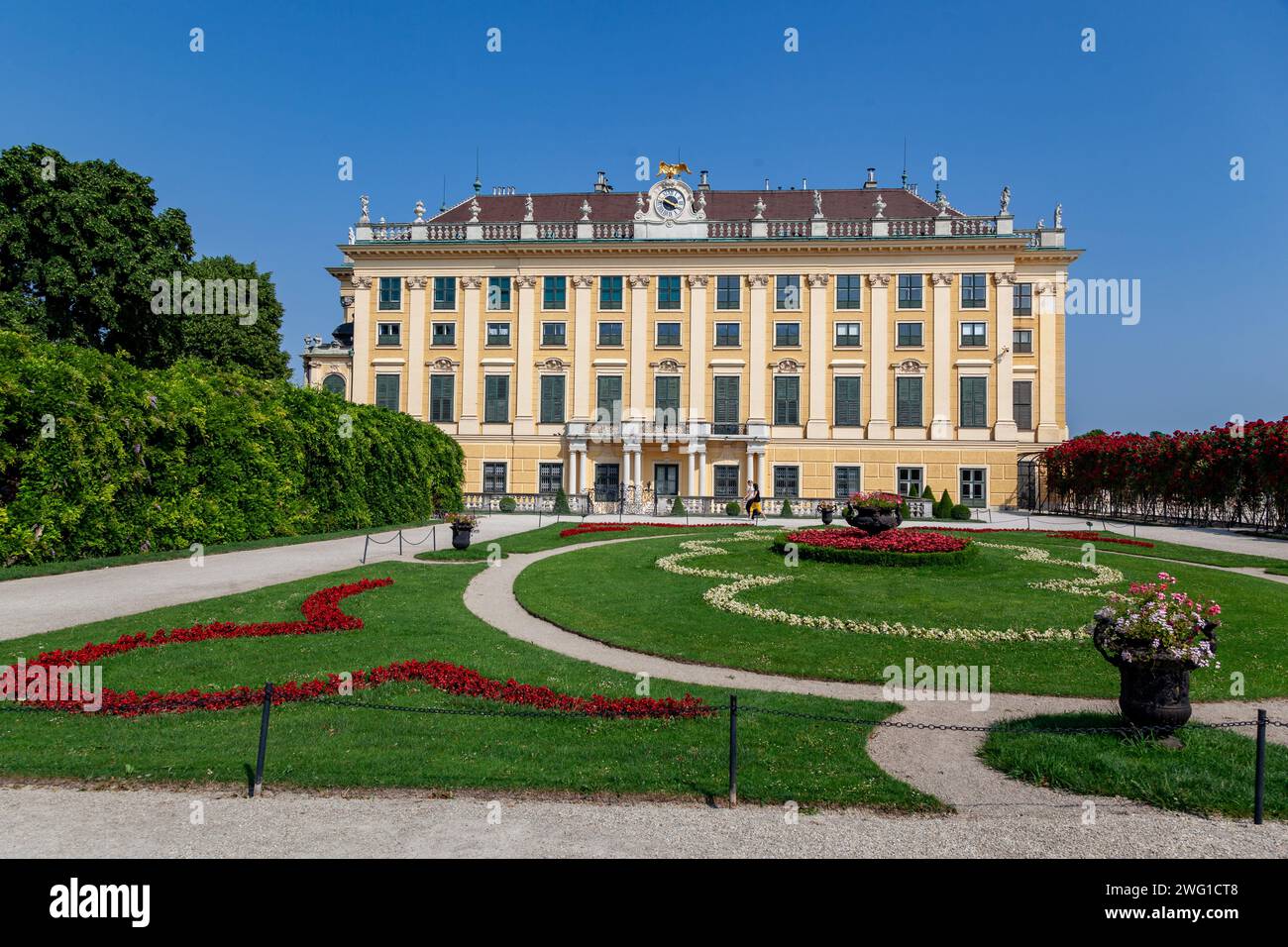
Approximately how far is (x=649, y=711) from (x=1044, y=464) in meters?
45.1

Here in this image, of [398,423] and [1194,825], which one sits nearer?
[1194,825]

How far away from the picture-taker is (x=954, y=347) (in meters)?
47.8


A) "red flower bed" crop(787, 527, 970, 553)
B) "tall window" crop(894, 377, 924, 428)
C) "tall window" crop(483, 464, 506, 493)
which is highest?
"tall window" crop(894, 377, 924, 428)

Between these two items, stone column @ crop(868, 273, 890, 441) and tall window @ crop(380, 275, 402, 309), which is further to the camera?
tall window @ crop(380, 275, 402, 309)

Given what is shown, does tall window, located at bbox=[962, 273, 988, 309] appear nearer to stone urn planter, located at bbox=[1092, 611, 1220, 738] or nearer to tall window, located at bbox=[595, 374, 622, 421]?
tall window, located at bbox=[595, 374, 622, 421]

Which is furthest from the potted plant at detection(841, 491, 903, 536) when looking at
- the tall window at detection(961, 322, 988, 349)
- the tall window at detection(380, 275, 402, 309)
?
the tall window at detection(380, 275, 402, 309)

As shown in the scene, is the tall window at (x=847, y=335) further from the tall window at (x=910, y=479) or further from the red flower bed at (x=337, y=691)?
the red flower bed at (x=337, y=691)

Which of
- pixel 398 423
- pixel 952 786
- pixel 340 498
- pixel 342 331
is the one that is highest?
pixel 342 331

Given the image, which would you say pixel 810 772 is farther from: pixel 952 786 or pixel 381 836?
pixel 381 836

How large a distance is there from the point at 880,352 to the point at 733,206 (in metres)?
16.7

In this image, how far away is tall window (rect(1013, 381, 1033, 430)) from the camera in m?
47.9

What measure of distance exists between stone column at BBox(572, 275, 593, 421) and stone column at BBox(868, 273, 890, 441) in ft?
63.7

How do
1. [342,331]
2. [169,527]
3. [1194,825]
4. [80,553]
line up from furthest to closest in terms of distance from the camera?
[342,331] → [169,527] → [80,553] → [1194,825]

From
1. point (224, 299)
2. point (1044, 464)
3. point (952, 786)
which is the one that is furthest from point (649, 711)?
point (224, 299)
